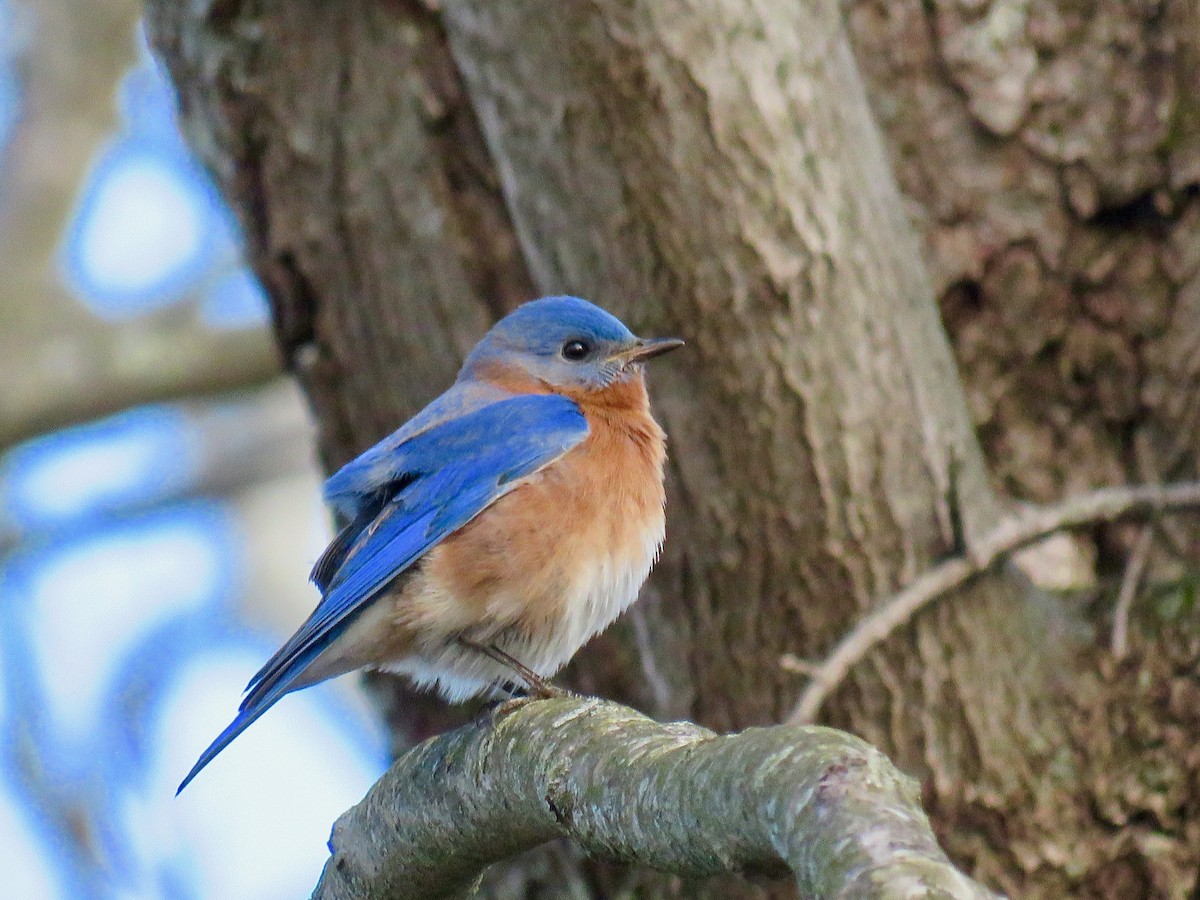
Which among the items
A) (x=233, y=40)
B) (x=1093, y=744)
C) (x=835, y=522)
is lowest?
(x=1093, y=744)

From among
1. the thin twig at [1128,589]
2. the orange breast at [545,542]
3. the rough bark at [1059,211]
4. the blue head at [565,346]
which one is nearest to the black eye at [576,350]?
the blue head at [565,346]

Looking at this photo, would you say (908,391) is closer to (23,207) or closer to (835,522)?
(835,522)

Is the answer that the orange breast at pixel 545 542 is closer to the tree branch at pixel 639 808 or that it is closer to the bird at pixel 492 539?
the bird at pixel 492 539

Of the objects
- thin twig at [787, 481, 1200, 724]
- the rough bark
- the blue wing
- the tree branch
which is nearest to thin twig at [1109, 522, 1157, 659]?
thin twig at [787, 481, 1200, 724]

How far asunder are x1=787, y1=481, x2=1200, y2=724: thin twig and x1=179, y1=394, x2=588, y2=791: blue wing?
100 cm

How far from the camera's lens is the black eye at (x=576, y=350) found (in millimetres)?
4672

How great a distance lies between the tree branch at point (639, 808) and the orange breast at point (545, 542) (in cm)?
53

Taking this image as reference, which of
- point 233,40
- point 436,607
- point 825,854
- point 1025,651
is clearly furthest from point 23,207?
point 825,854

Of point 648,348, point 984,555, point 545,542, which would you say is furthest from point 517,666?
point 984,555

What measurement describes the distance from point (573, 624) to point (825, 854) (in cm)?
218

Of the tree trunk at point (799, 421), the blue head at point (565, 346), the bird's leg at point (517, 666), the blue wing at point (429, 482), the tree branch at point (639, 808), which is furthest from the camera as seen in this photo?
the blue head at point (565, 346)

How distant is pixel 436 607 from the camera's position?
400cm

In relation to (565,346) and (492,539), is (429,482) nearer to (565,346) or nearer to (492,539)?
(492,539)

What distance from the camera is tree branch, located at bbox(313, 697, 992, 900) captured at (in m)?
1.97
